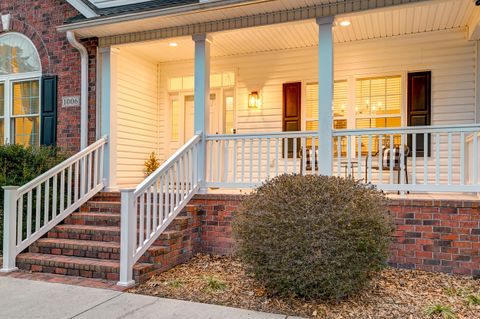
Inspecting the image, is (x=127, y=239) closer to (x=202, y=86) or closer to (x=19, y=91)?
(x=202, y=86)

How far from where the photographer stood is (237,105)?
8219mm

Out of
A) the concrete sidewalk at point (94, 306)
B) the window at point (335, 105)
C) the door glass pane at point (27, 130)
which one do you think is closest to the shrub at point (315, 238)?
the concrete sidewalk at point (94, 306)

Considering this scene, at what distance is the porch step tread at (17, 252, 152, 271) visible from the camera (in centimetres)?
484

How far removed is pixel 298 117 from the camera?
306 inches

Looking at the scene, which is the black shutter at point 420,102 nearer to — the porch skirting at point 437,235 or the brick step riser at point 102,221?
the porch skirting at point 437,235

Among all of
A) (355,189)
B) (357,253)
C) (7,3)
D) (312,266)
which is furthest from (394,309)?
(7,3)

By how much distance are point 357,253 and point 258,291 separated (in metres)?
1.17

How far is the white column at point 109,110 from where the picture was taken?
23.2ft

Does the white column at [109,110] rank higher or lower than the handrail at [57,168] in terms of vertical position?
higher

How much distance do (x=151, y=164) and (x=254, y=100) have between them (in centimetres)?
245

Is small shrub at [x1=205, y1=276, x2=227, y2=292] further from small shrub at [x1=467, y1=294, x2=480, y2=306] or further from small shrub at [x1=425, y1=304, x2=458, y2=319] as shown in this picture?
small shrub at [x1=467, y1=294, x2=480, y2=306]

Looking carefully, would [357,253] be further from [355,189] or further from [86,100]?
[86,100]

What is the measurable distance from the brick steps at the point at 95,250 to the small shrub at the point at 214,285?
2.44ft

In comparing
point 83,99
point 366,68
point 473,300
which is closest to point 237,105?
point 366,68
